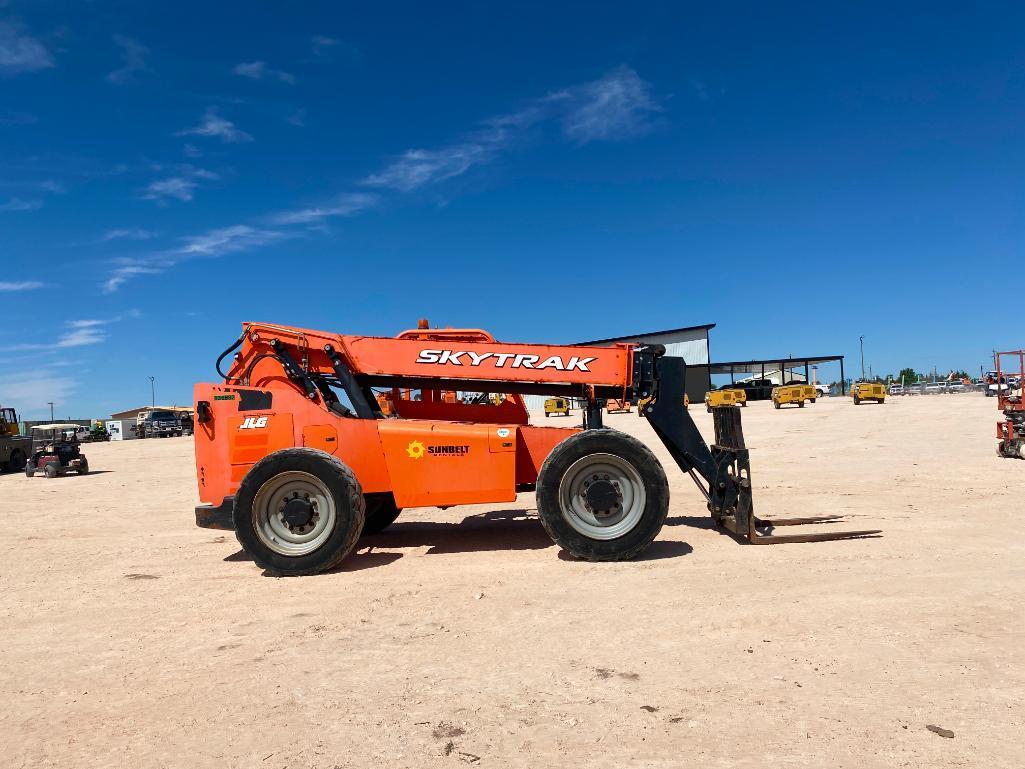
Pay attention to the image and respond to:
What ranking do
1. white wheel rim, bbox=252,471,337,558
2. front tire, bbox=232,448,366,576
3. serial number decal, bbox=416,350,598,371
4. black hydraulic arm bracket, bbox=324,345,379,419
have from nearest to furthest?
front tire, bbox=232,448,366,576
white wheel rim, bbox=252,471,337,558
black hydraulic arm bracket, bbox=324,345,379,419
serial number decal, bbox=416,350,598,371

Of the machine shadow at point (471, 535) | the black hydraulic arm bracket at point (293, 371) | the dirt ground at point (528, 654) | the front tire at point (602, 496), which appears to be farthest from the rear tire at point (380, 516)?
the front tire at point (602, 496)

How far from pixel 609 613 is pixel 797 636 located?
1.32m

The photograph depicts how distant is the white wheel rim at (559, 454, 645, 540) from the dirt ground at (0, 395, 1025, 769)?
43 centimetres

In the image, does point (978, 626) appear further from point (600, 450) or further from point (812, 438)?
point (812, 438)

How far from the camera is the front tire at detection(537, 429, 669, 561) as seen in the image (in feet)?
22.3

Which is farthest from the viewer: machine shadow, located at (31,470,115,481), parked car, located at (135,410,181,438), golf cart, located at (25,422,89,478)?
parked car, located at (135,410,181,438)

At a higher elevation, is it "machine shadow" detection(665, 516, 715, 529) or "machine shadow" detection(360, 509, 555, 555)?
"machine shadow" detection(360, 509, 555, 555)

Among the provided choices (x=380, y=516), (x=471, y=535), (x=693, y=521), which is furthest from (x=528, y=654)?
(x=693, y=521)

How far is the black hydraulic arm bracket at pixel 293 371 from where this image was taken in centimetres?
763

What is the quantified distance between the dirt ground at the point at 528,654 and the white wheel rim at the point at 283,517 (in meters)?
0.39

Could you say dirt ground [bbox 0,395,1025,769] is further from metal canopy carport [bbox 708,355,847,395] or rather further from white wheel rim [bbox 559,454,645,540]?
metal canopy carport [bbox 708,355,847,395]

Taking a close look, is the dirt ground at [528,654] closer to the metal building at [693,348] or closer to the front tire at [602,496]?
the front tire at [602,496]

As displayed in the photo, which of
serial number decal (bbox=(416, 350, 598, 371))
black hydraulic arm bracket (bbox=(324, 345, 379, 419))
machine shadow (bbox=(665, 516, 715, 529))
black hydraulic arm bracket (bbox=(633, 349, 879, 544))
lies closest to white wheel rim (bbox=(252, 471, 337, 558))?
black hydraulic arm bracket (bbox=(324, 345, 379, 419))

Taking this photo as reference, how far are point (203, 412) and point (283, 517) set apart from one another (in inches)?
62.2
